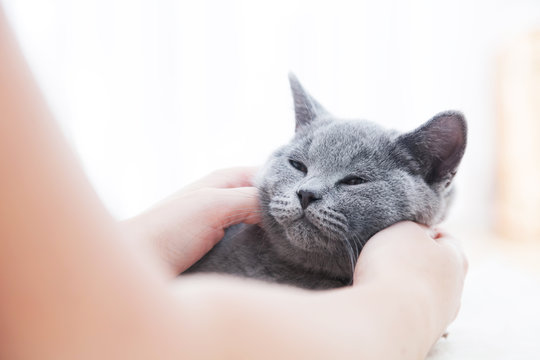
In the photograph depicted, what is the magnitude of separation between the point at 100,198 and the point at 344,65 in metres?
1.92

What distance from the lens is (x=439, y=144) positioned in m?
0.83

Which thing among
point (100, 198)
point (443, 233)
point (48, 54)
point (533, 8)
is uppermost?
point (48, 54)

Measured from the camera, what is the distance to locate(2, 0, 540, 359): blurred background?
5.31ft

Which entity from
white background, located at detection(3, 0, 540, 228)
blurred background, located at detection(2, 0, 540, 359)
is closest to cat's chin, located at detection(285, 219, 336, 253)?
blurred background, located at detection(2, 0, 540, 359)

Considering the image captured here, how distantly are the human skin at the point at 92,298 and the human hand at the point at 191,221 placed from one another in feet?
1.02

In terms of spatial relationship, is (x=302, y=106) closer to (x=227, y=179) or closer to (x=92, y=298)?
(x=227, y=179)

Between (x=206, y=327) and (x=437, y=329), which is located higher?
(x=206, y=327)

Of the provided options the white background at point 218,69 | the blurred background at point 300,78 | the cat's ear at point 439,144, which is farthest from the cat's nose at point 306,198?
the white background at point 218,69

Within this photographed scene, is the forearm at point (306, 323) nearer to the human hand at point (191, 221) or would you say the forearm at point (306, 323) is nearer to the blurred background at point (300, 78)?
the human hand at point (191, 221)

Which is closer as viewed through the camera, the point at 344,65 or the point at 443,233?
the point at 443,233

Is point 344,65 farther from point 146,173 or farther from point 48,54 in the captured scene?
point 48,54

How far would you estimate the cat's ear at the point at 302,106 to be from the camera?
40.8 inches

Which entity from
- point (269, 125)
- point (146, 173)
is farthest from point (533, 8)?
point (146, 173)

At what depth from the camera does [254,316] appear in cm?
41
